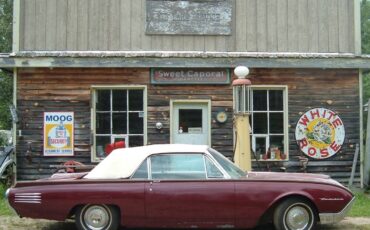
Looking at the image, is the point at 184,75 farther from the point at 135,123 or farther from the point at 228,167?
the point at 228,167

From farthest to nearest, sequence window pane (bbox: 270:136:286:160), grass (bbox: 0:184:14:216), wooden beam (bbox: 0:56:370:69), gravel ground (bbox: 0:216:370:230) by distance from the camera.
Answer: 1. window pane (bbox: 270:136:286:160)
2. wooden beam (bbox: 0:56:370:69)
3. grass (bbox: 0:184:14:216)
4. gravel ground (bbox: 0:216:370:230)

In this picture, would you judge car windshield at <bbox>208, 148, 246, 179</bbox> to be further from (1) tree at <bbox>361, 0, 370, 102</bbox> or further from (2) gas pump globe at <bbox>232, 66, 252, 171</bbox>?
(1) tree at <bbox>361, 0, 370, 102</bbox>

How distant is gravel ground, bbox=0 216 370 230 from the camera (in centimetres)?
820

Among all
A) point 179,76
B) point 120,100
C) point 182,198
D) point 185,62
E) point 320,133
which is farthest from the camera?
point 320,133

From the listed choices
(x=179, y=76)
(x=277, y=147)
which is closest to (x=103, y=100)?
(x=179, y=76)

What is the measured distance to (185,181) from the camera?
7449 mm

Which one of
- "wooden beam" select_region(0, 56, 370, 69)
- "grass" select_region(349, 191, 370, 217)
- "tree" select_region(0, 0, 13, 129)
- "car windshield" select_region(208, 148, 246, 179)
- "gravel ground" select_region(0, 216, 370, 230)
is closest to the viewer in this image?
"car windshield" select_region(208, 148, 246, 179)

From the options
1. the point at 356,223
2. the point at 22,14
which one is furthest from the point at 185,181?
the point at 22,14

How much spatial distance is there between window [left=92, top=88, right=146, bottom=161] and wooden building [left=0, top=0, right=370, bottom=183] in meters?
0.02

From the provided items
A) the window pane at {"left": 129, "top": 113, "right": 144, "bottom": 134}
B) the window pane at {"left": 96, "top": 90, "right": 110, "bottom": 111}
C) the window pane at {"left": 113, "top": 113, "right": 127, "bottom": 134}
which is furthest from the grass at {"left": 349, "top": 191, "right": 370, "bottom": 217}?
the window pane at {"left": 96, "top": 90, "right": 110, "bottom": 111}

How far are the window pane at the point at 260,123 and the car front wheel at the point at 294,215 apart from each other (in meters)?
4.98

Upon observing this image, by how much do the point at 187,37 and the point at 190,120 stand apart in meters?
1.90

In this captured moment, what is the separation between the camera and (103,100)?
481 inches

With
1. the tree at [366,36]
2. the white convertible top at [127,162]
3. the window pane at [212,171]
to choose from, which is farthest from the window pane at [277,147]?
the tree at [366,36]
